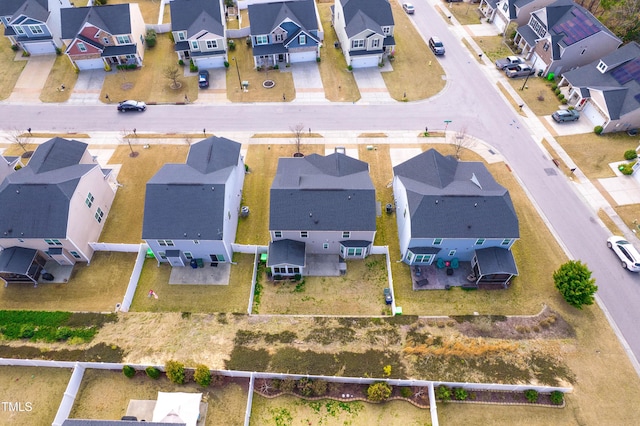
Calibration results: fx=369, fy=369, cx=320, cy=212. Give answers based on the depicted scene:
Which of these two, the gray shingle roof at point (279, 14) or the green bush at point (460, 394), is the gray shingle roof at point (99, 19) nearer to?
the gray shingle roof at point (279, 14)

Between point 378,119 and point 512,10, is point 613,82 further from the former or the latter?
point 378,119

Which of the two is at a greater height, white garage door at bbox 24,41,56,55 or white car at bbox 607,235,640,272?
white garage door at bbox 24,41,56,55

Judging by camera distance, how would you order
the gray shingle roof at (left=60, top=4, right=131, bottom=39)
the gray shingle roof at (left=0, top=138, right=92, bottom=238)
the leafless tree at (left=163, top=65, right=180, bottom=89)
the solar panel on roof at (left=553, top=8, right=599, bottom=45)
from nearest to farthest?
the gray shingle roof at (left=0, top=138, right=92, bottom=238) → the solar panel on roof at (left=553, top=8, right=599, bottom=45) → the leafless tree at (left=163, top=65, right=180, bottom=89) → the gray shingle roof at (left=60, top=4, right=131, bottom=39)

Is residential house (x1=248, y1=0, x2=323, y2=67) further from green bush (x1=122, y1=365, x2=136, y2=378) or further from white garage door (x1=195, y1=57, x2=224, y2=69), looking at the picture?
green bush (x1=122, y1=365, x2=136, y2=378)

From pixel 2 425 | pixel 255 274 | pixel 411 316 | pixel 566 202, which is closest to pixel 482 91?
pixel 566 202

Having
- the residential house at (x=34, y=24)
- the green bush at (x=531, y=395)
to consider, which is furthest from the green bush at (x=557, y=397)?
the residential house at (x=34, y=24)

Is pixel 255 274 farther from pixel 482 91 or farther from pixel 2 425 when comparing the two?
pixel 482 91

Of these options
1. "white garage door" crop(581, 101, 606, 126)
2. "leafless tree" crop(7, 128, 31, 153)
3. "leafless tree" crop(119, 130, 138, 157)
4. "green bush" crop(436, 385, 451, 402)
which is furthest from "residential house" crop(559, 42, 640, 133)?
"leafless tree" crop(7, 128, 31, 153)

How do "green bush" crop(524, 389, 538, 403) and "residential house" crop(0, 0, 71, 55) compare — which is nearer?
"green bush" crop(524, 389, 538, 403)
